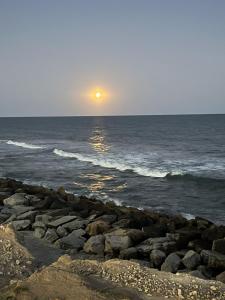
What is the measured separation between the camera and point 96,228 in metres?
14.6

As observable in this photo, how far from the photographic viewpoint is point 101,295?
21.9 ft

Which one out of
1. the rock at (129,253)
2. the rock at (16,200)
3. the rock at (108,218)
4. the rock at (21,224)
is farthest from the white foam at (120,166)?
the rock at (129,253)

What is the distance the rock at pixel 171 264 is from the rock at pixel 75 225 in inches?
166

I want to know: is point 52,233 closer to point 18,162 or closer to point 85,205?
point 85,205

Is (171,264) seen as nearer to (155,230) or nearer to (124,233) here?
(124,233)

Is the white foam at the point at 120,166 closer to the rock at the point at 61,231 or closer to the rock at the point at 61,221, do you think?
the rock at the point at 61,221

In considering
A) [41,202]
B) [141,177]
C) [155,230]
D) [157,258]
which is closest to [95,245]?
[157,258]

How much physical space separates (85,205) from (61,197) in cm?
283

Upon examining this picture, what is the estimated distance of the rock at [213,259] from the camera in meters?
11.8

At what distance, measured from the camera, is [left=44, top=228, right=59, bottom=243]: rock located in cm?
1385

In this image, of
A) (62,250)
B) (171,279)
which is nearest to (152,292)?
(171,279)

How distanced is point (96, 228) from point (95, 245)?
1611 mm

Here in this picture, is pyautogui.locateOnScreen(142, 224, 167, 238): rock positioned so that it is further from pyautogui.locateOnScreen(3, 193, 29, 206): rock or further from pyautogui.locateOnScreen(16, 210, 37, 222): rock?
pyautogui.locateOnScreen(3, 193, 29, 206): rock

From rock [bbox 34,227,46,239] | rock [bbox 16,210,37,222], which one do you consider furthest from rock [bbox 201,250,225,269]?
rock [bbox 16,210,37,222]
